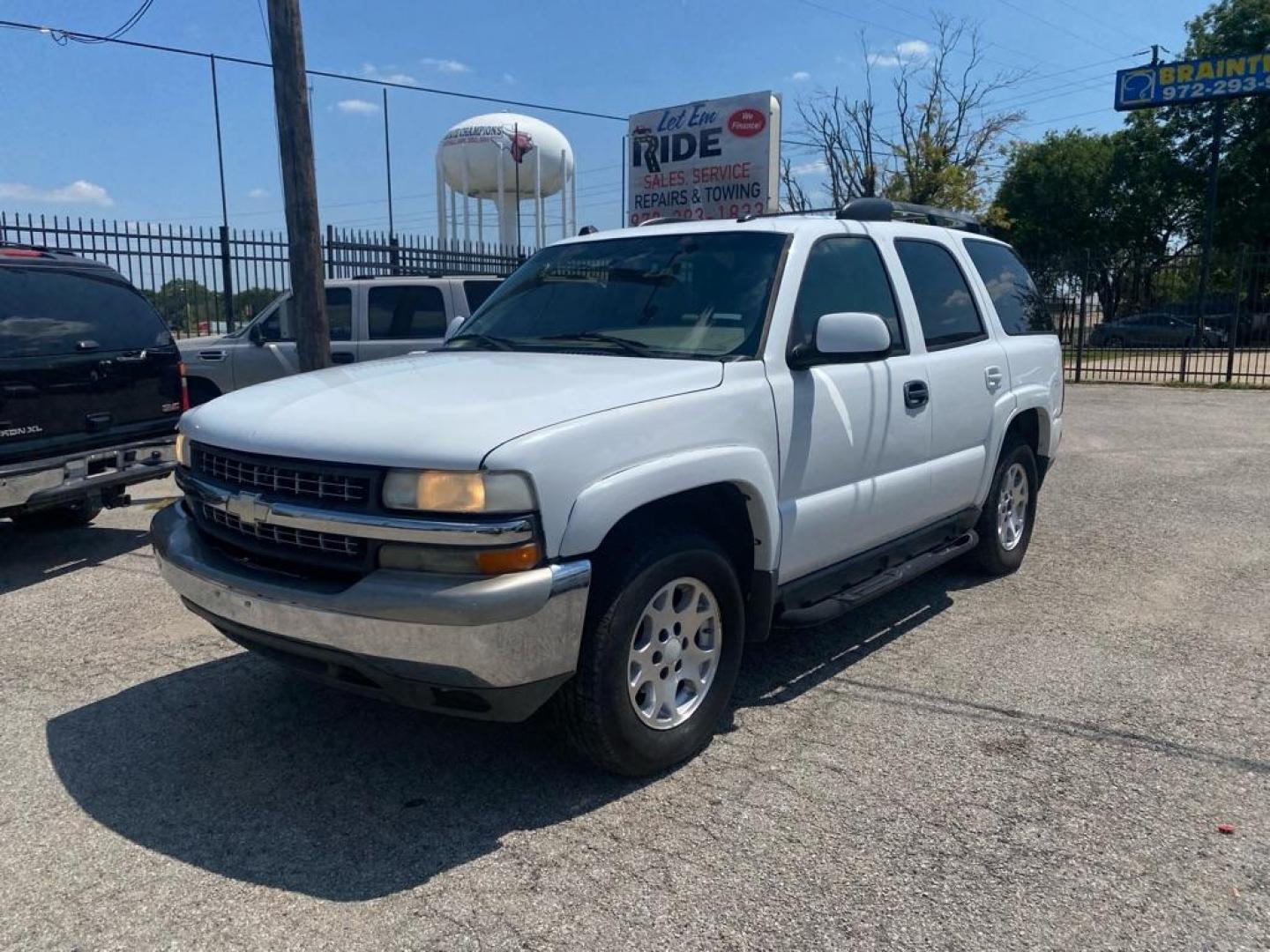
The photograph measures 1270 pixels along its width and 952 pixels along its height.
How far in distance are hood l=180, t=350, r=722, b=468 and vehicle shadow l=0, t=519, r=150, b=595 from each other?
3.27m

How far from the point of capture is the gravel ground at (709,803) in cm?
273

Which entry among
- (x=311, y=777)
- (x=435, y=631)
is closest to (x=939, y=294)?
(x=435, y=631)

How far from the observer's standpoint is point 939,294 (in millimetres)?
5203

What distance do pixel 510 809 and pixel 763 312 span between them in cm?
206

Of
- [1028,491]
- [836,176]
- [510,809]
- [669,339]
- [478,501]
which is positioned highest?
[836,176]

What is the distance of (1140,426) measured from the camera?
41.5 ft

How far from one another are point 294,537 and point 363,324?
7.66m

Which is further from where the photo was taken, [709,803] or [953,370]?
[953,370]

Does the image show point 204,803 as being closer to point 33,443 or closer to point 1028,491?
point 33,443

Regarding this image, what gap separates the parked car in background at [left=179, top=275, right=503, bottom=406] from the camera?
10492 millimetres

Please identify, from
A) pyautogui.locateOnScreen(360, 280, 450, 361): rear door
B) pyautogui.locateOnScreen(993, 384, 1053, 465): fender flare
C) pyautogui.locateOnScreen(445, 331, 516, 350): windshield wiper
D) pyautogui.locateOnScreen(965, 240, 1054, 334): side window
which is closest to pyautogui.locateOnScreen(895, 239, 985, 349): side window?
pyautogui.locateOnScreen(965, 240, 1054, 334): side window

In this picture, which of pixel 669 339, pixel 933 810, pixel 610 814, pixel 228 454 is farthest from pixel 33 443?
pixel 933 810

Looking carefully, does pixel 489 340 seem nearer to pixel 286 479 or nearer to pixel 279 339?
pixel 286 479

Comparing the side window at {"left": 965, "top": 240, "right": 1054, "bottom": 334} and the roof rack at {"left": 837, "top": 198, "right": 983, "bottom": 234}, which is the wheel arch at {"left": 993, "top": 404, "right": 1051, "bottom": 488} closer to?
the side window at {"left": 965, "top": 240, "right": 1054, "bottom": 334}
